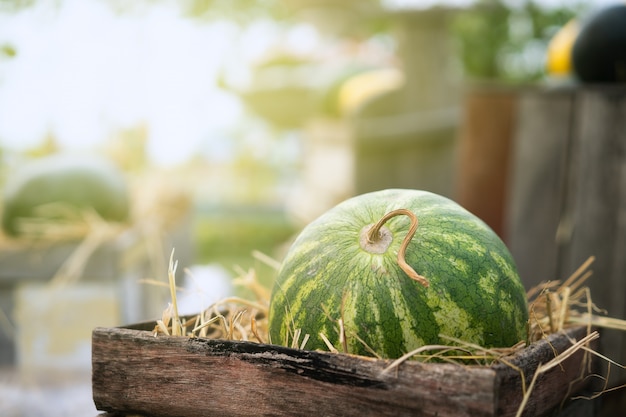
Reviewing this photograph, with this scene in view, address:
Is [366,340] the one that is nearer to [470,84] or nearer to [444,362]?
[444,362]

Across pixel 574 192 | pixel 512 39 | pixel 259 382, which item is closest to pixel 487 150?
pixel 574 192

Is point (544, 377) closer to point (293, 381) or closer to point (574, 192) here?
point (293, 381)

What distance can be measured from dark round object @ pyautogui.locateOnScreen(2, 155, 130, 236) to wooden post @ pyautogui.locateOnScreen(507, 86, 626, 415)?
1802 millimetres

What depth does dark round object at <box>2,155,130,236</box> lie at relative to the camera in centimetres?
323

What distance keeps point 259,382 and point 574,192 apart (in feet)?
6.12

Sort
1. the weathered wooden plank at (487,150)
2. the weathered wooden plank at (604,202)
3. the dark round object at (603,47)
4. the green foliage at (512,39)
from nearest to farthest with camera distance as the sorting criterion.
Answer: the weathered wooden plank at (604,202) → the dark round object at (603,47) → the weathered wooden plank at (487,150) → the green foliage at (512,39)

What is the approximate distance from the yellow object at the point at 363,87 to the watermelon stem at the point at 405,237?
385 centimetres

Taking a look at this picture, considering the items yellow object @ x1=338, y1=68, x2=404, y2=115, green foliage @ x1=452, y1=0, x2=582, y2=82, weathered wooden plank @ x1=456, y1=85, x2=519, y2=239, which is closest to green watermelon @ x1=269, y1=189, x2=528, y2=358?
weathered wooden plank @ x1=456, y1=85, x2=519, y2=239

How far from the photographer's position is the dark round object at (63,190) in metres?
3.23

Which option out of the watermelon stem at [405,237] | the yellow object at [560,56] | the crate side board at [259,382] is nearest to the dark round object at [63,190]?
the yellow object at [560,56]

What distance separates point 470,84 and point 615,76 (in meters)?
0.79

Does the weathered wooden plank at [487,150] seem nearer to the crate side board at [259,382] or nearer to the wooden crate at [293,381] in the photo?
the wooden crate at [293,381]

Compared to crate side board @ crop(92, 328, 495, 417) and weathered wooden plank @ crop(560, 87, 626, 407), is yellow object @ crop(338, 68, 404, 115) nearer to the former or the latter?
weathered wooden plank @ crop(560, 87, 626, 407)

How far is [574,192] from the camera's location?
2598 mm
